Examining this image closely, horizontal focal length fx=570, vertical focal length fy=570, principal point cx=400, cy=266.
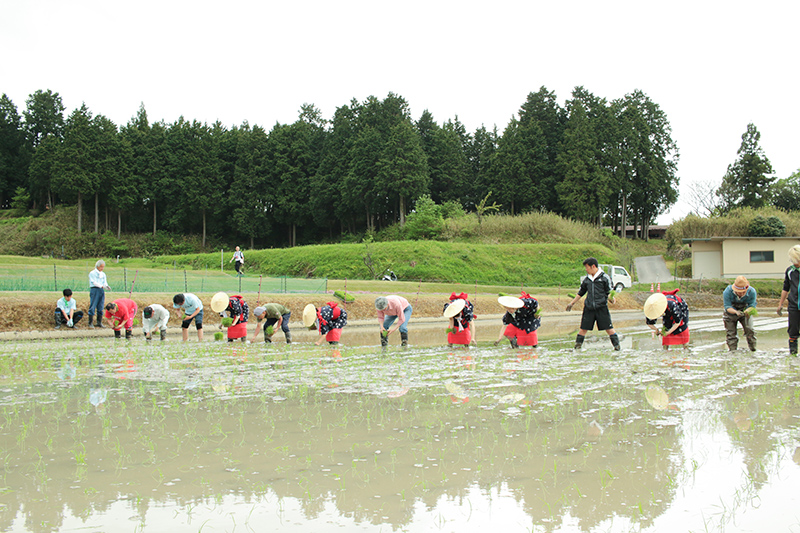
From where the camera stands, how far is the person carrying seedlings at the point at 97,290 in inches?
603

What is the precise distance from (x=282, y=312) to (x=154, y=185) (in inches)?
2016

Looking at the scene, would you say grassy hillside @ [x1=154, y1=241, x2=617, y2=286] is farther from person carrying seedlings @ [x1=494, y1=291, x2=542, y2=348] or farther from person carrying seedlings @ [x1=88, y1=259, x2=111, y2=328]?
person carrying seedlings @ [x1=494, y1=291, x2=542, y2=348]

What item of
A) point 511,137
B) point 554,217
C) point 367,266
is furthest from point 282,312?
point 511,137

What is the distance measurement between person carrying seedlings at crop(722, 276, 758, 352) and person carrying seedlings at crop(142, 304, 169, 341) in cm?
1205

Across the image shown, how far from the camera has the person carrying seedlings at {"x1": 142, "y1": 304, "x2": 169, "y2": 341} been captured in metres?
13.5

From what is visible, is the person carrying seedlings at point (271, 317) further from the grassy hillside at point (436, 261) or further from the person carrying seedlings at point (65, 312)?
the grassy hillside at point (436, 261)

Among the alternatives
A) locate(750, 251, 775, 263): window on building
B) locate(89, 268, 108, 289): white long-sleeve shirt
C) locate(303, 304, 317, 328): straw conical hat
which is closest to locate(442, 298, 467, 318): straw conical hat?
locate(303, 304, 317, 328): straw conical hat

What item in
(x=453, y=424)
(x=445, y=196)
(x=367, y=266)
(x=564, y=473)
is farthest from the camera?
(x=445, y=196)

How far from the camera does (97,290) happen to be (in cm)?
1569

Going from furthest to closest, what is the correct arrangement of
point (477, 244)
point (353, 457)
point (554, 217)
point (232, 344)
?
point (554, 217) → point (477, 244) → point (232, 344) → point (353, 457)

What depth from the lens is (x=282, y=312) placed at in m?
13.3

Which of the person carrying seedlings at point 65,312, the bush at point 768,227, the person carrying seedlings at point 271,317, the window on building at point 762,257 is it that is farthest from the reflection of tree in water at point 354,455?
the bush at point 768,227

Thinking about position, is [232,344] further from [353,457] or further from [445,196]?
[445,196]

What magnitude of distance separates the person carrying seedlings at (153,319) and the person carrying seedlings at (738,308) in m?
12.1
